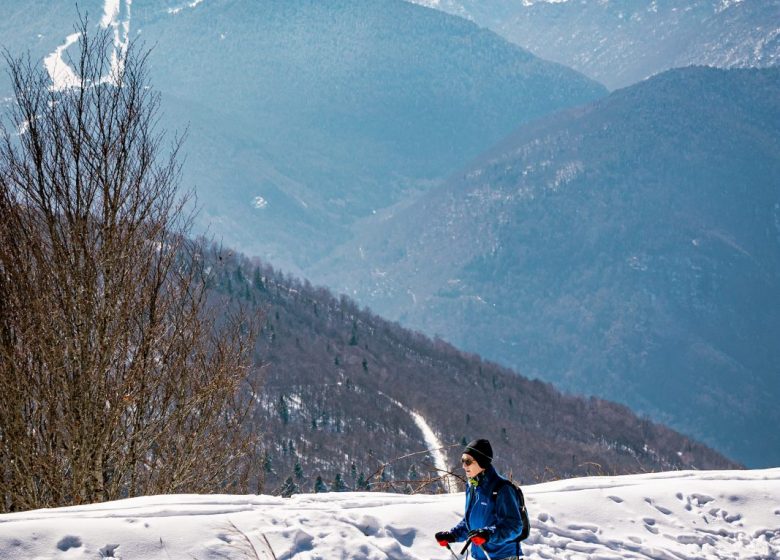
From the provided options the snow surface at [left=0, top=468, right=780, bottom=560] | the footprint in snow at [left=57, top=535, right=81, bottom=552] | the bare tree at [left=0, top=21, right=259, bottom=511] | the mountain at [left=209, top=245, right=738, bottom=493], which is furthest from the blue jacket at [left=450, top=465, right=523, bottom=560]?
the mountain at [left=209, top=245, right=738, bottom=493]

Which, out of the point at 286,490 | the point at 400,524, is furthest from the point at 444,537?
the point at 286,490

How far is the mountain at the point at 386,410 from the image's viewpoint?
13625cm

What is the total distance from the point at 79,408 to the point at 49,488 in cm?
118

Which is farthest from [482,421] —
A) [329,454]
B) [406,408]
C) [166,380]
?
[166,380]

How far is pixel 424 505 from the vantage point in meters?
10.2

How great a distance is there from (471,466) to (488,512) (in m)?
0.45

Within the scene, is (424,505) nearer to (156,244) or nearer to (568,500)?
(568,500)

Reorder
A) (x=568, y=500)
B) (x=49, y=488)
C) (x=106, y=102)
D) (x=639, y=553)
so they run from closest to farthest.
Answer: (x=639, y=553) < (x=568, y=500) < (x=49, y=488) < (x=106, y=102)

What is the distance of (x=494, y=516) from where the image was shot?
8297mm

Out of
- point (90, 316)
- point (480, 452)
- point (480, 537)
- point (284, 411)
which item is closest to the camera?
point (480, 537)

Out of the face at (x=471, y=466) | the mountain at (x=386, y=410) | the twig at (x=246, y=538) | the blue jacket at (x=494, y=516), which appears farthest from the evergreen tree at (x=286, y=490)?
the mountain at (x=386, y=410)

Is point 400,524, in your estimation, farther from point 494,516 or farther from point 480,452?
point 480,452

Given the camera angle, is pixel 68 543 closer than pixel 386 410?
Yes

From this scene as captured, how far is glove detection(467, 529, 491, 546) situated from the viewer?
814 cm
